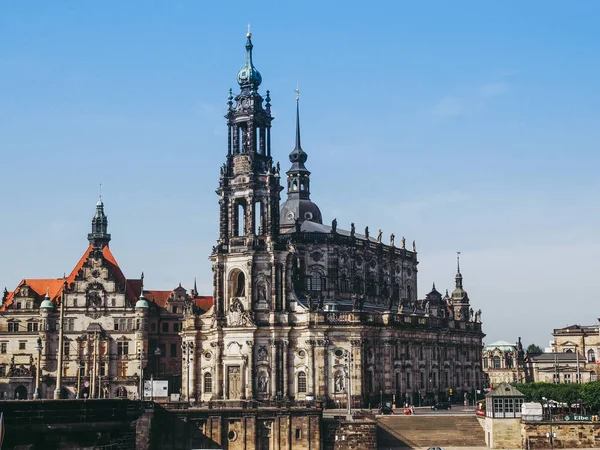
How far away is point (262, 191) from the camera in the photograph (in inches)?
4092

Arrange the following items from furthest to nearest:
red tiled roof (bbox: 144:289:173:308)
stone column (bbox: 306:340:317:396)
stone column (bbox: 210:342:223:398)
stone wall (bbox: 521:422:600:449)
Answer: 1. red tiled roof (bbox: 144:289:173:308)
2. stone column (bbox: 210:342:223:398)
3. stone column (bbox: 306:340:317:396)
4. stone wall (bbox: 521:422:600:449)

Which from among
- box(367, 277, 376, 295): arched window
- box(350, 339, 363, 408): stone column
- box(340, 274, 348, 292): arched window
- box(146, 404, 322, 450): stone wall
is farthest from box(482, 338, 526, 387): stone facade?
box(146, 404, 322, 450): stone wall

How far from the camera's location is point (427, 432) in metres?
86.2

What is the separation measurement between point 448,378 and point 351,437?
39.6 metres

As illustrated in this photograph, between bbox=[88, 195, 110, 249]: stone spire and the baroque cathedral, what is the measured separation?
1020 inches

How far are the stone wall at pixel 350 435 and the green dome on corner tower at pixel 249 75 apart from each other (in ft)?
135

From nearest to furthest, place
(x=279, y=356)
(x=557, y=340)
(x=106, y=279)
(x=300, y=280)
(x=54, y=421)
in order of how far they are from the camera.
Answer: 1. (x=54, y=421)
2. (x=279, y=356)
3. (x=300, y=280)
4. (x=106, y=279)
5. (x=557, y=340)

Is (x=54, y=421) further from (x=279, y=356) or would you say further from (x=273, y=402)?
(x=279, y=356)

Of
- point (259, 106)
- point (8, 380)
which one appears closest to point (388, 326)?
Result: point (259, 106)

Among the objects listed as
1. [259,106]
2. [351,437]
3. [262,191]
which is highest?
[259,106]

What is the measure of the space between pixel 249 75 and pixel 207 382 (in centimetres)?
3481

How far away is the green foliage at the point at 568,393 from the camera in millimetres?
90812

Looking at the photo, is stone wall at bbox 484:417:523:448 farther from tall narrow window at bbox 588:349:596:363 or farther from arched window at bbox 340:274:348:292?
tall narrow window at bbox 588:349:596:363

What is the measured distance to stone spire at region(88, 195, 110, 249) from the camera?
127 metres
